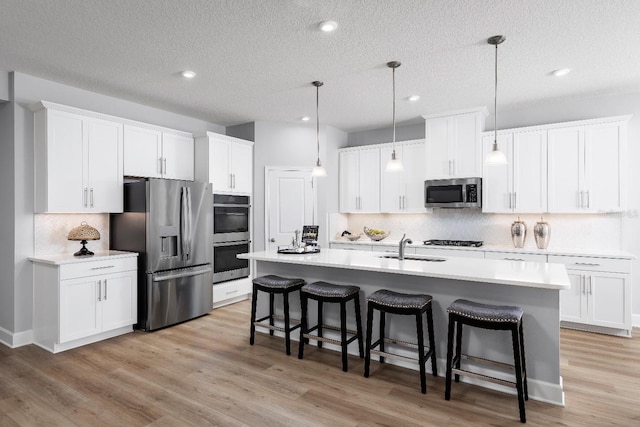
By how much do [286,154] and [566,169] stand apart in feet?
12.5

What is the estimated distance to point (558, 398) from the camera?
2.64 meters

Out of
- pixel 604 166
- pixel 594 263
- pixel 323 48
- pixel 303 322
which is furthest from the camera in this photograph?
pixel 604 166

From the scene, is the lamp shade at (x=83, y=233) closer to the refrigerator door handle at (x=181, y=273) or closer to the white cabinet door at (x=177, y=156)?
the refrigerator door handle at (x=181, y=273)

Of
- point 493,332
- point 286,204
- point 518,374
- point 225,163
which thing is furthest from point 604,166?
point 225,163

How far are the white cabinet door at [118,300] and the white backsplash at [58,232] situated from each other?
0.65 meters

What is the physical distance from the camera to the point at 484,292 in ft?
9.72

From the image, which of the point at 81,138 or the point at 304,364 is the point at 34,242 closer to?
the point at 81,138

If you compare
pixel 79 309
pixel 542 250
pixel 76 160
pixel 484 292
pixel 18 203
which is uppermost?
pixel 76 160

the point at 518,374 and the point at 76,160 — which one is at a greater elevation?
the point at 76,160

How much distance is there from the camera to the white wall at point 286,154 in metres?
5.84

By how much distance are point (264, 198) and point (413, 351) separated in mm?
3403

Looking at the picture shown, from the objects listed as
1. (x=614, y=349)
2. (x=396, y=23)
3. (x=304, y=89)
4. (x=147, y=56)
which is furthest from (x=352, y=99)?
(x=614, y=349)

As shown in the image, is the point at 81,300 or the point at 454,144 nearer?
the point at 81,300

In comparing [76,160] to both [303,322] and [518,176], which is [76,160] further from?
[518,176]
